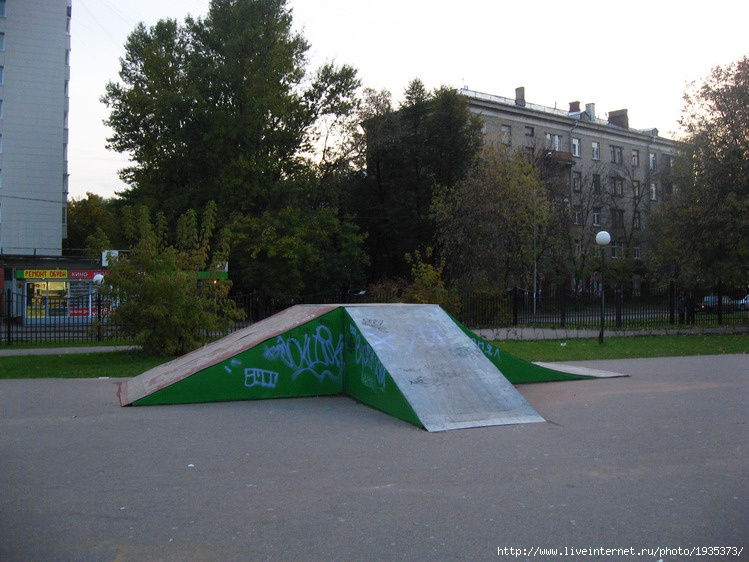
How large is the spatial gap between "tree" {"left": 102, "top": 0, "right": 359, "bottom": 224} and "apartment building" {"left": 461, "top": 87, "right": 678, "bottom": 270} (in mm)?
19101

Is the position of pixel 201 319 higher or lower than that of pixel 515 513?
higher

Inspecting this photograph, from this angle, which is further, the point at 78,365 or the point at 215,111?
the point at 215,111

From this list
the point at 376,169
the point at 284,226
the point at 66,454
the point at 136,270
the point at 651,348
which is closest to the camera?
the point at 66,454

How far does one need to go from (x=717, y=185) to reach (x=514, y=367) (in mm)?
19016

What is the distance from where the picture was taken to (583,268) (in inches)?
1949

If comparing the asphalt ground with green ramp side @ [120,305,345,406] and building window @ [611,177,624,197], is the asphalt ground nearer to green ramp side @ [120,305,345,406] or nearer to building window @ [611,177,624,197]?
green ramp side @ [120,305,345,406]

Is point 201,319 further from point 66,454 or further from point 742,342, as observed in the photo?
point 742,342

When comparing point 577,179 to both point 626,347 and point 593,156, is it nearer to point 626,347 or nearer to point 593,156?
point 593,156

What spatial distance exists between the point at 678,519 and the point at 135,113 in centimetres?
3908

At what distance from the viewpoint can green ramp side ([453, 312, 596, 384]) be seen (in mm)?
11219

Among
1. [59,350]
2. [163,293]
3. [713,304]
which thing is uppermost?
[163,293]

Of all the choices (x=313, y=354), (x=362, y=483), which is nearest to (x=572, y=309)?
(x=313, y=354)

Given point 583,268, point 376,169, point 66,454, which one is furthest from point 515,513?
point 583,268

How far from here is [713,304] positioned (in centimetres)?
2759
